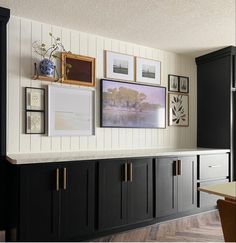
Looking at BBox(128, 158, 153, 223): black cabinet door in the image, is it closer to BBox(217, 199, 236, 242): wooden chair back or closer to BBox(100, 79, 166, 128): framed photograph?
BBox(100, 79, 166, 128): framed photograph

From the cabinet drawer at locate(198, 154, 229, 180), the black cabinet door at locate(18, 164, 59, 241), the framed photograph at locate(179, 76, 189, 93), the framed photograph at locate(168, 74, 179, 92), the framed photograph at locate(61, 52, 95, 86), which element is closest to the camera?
the black cabinet door at locate(18, 164, 59, 241)

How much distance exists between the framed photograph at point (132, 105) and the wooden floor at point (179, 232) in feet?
4.34

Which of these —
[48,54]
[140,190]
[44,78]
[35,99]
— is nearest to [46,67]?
[44,78]

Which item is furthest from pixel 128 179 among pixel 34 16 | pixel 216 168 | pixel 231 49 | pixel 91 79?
pixel 231 49

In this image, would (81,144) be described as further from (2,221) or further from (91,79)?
(2,221)

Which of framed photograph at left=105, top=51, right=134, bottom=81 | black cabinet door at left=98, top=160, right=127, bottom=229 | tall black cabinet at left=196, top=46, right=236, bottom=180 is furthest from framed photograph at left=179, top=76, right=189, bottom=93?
black cabinet door at left=98, top=160, right=127, bottom=229

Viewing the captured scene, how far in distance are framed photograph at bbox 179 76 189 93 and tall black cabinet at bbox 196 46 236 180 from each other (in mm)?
240

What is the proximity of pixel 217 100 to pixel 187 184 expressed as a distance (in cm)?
142

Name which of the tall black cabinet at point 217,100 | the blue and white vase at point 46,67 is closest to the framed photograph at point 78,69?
the blue and white vase at point 46,67

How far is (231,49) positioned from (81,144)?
2543 mm

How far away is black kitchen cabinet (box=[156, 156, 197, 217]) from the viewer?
3.17 meters

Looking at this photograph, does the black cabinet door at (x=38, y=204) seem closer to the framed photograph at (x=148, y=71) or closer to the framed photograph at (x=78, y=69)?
the framed photograph at (x=78, y=69)

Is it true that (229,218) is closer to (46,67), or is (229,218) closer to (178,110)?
(46,67)

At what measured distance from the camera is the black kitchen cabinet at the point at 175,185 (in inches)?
125
